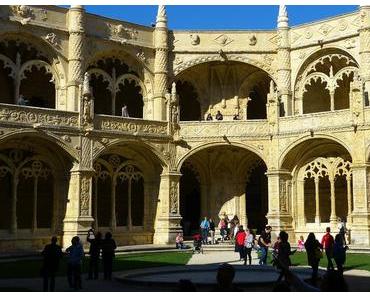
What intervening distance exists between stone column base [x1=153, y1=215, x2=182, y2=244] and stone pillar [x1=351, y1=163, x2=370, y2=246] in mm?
Result: 8653

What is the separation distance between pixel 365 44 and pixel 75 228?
1671 centimetres

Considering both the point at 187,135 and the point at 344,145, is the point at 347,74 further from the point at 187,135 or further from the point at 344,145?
the point at 187,135

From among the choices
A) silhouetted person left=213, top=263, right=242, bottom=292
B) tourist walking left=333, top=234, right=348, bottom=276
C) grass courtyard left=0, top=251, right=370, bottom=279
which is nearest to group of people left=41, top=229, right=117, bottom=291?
grass courtyard left=0, top=251, right=370, bottom=279

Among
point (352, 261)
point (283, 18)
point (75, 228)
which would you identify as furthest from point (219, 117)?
point (352, 261)

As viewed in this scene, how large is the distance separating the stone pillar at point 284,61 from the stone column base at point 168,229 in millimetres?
8643

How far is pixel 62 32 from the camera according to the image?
98.6 ft

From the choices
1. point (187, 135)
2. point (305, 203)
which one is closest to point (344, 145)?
point (305, 203)

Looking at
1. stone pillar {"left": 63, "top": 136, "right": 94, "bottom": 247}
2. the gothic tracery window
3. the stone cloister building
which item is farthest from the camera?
the gothic tracery window

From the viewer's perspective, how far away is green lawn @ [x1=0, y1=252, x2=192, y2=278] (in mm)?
18781

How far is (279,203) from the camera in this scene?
30.4 meters

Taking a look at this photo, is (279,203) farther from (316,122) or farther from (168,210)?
(168,210)

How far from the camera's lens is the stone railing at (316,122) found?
2867cm

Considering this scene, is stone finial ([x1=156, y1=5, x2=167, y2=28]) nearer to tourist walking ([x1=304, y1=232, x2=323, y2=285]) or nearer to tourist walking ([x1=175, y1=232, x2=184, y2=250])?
tourist walking ([x1=175, y1=232, x2=184, y2=250])

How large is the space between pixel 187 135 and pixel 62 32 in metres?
8.08
